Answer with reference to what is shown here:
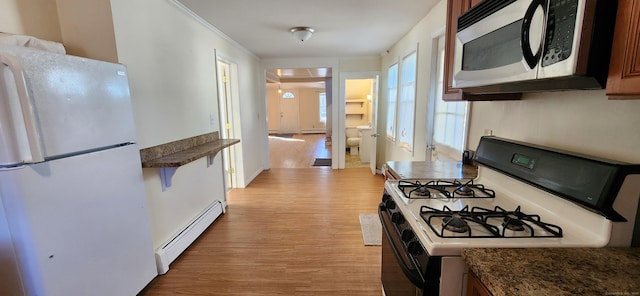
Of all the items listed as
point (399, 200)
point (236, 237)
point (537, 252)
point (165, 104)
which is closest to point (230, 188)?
point (236, 237)

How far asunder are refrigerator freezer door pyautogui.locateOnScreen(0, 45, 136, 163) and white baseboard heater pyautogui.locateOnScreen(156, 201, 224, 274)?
1011 millimetres

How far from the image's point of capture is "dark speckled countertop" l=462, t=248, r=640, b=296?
67 cm

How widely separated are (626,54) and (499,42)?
44cm

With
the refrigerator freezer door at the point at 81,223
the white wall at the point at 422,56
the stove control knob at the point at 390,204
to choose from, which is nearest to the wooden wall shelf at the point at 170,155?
the refrigerator freezer door at the point at 81,223

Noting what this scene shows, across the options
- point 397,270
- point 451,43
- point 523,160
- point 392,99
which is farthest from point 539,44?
point 392,99

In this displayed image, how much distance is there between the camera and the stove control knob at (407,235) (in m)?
1.03

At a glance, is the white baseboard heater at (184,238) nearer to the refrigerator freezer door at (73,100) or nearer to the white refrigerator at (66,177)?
the white refrigerator at (66,177)

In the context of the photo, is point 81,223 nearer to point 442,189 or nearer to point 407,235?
point 407,235

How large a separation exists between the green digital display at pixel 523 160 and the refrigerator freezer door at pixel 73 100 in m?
2.22

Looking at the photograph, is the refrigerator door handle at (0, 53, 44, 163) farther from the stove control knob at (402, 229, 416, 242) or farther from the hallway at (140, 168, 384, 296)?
the stove control knob at (402, 229, 416, 242)

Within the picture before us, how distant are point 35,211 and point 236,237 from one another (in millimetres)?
1713

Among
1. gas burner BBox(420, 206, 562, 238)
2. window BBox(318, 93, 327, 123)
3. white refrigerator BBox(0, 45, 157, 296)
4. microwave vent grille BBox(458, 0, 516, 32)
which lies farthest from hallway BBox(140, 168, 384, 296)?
window BBox(318, 93, 327, 123)

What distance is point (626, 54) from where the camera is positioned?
69cm

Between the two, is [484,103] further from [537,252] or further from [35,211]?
[35,211]
